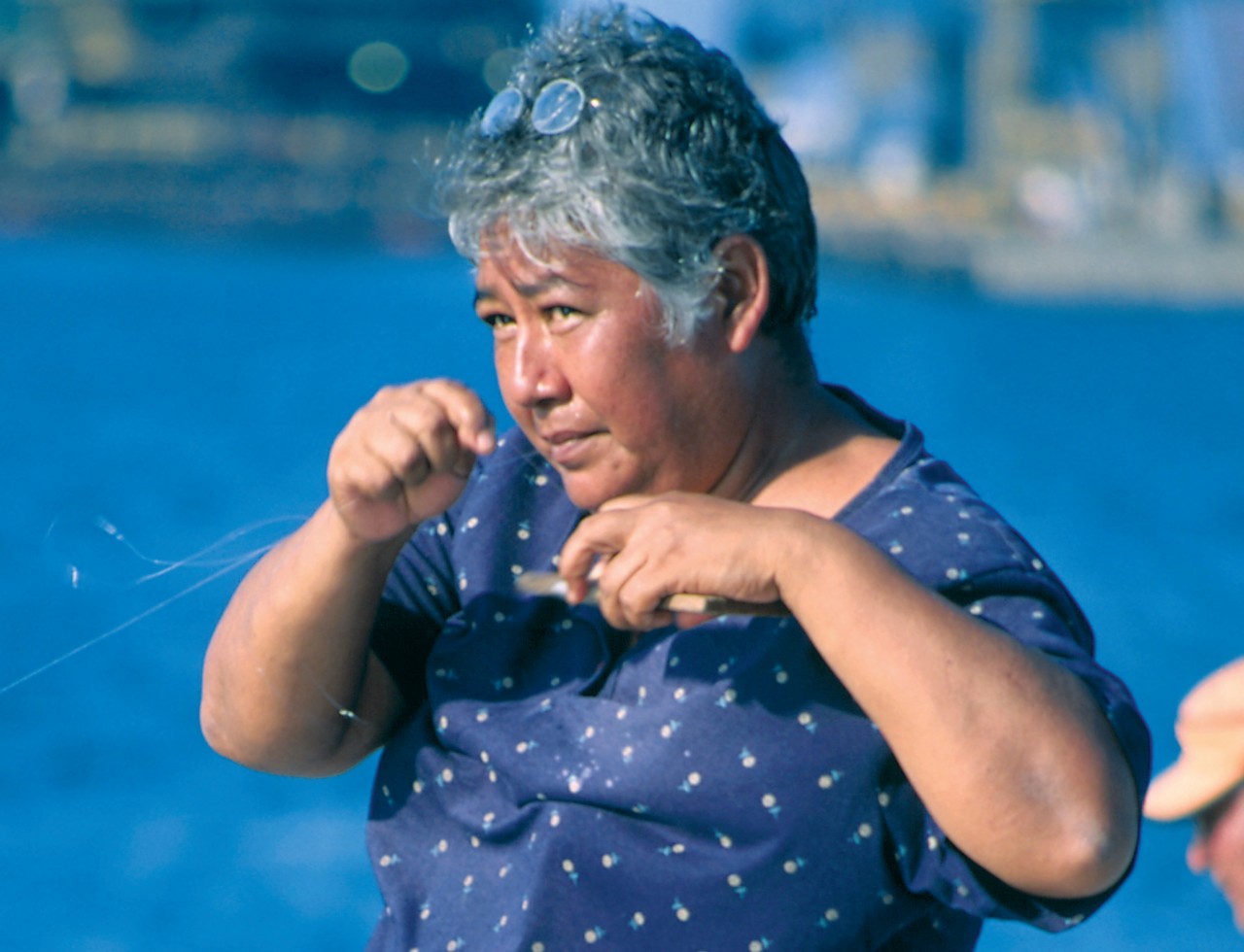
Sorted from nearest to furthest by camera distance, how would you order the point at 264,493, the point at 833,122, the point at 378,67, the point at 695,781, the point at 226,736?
the point at 695,781 → the point at 226,736 → the point at 264,493 → the point at 833,122 → the point at 378,67

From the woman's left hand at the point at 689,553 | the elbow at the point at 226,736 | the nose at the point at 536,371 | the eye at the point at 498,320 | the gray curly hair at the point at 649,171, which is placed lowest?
the elbow at the point at 226,736

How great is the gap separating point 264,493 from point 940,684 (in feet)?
41.3

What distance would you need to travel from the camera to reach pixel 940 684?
1.18 meters

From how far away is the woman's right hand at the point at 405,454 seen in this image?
1.38 m

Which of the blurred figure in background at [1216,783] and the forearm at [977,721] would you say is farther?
the forearm at [977,721]

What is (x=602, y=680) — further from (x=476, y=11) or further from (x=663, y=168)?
(x=476, y=11)

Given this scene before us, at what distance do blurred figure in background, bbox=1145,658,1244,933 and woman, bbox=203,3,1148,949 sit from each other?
0.49m

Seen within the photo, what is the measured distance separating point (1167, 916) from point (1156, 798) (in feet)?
19.5

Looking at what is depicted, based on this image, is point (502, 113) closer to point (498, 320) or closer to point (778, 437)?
point (498, 320)

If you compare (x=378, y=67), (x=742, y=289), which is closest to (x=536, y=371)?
(x=742, y=289)

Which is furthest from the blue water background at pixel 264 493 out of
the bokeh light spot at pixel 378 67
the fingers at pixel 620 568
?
the bokeh light spot at pixel 378 67

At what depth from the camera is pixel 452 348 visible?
22391 mm

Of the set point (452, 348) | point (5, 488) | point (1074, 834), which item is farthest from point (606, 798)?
point (452, 348)

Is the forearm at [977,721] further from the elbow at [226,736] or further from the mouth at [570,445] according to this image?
the elbow at [226,736]
